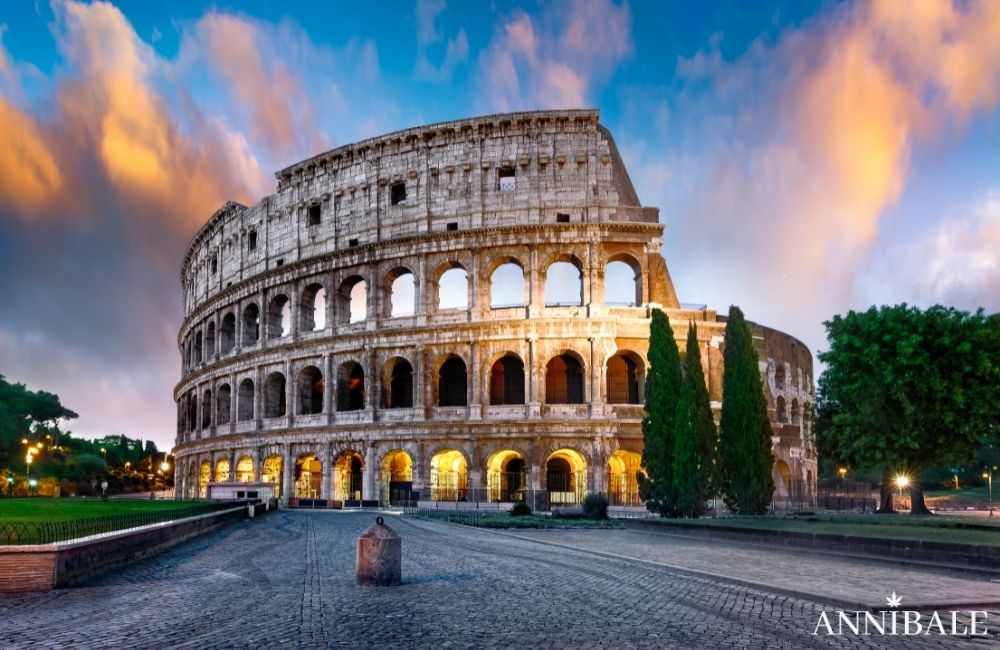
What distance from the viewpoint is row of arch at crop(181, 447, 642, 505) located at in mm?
35594

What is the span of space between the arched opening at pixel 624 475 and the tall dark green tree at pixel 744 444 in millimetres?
9095

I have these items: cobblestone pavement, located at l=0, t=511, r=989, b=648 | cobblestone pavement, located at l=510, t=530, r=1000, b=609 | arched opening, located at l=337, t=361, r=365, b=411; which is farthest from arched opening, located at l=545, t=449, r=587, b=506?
cobblestone pavement, located at l=0, t=511, r=989, b=648

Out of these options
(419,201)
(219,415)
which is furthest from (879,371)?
(219,415)

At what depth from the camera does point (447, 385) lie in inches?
1566

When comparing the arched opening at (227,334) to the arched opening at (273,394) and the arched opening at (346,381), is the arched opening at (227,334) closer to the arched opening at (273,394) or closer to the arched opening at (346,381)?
the arched opening at (273,394)

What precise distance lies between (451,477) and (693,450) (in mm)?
16200

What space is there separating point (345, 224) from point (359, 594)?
1331 inches

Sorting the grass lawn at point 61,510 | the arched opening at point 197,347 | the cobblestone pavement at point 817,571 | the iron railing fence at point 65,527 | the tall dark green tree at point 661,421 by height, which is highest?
the arched opening at point 197,347

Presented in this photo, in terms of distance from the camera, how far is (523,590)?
10.3m

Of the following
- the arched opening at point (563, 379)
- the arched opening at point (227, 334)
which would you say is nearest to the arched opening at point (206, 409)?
the arched opening at point (227, 334)

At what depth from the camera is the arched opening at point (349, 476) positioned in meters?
39.3

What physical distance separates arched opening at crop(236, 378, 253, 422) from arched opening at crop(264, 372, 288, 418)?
222 cm

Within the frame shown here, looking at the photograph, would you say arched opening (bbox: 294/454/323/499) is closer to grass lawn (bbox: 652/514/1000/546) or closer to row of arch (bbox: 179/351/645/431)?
row of arch (bbox: 179/351/645/431)

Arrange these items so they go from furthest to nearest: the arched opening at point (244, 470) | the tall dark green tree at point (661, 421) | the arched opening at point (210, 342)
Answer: the arched opening at point (210, 342) < the arched opening at point (244, 470) < the tall dark green tree at point (661, 421)
